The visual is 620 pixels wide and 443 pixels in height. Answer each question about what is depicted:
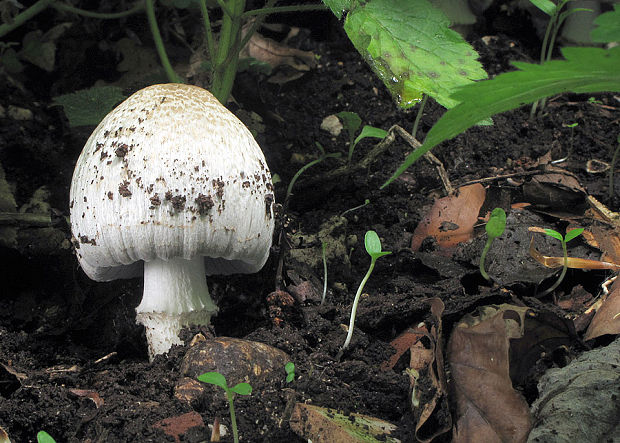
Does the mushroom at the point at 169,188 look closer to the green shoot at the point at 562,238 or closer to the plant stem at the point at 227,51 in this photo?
the plant stem at the point at 227,51

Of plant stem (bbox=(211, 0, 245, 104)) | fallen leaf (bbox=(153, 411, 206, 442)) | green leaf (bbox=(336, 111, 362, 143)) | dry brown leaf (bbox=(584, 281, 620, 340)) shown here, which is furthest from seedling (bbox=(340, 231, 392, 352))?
plant stem (bbox=(211, 0, 245, 104))

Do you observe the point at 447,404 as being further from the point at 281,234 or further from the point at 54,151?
the point at 54,151

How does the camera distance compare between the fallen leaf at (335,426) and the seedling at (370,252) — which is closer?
the fallen leaf at (335,426)

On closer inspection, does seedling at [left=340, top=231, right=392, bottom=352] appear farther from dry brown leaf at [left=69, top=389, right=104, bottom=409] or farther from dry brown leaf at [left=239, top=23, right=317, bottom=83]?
dry brown leaf at [left=239, top=23, right=317, bottom=83]

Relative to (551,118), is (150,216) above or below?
above

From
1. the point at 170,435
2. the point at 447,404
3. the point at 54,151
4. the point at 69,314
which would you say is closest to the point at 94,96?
the point at 54,151

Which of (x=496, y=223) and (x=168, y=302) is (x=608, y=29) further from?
(x=168, y=302)

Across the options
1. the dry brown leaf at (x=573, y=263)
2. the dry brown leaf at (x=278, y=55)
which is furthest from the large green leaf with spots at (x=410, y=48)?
the dry brown leaf at (x=278, y=55)

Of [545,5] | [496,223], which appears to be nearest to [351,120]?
[545,5]
